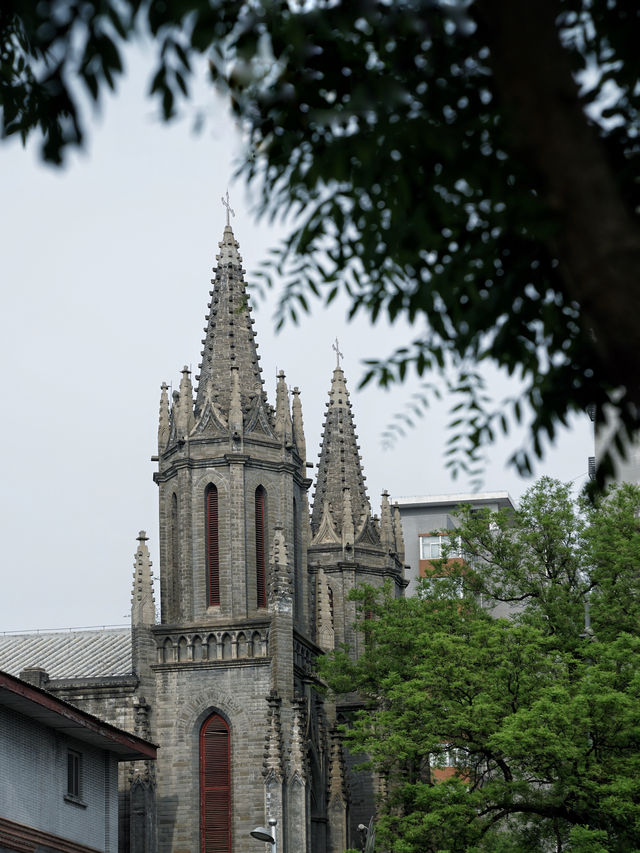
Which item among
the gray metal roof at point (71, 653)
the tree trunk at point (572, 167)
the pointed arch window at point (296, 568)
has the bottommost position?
the tree trunk at point (572, 167)

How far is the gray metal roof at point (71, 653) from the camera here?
5651 centimetres

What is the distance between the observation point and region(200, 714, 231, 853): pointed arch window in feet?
165

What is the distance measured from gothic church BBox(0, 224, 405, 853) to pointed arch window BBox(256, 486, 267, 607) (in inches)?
1.8

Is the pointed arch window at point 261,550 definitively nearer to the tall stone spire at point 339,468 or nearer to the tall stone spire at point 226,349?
the tall stone spire at point 226,349

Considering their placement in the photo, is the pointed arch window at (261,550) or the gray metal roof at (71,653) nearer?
the pointed arch window at (261,550)

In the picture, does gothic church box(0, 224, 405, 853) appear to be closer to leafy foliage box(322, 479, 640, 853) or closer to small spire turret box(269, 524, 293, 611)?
small spire turret box(269, 524, 293, 611)

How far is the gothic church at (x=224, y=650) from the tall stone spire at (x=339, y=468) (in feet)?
46.2

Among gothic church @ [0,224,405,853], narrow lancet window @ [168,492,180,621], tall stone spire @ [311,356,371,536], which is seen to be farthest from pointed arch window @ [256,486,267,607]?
tall stone spire @ [311,356,371,536]

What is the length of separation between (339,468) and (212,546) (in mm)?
20606

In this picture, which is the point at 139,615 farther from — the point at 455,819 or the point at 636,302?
the point at 636,302

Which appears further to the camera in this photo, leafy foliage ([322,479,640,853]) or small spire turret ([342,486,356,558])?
small spire turret ([342,486,356,558])

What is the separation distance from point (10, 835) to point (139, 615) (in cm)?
1912

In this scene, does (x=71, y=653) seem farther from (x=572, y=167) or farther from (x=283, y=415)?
(x=572, y=167)

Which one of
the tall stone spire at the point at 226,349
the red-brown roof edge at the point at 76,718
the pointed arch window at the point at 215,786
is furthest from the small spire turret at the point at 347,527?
the red-brown roof edge at the point at 76,718
